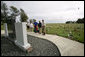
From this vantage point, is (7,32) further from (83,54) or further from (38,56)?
(83,54)

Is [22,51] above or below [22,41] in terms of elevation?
below

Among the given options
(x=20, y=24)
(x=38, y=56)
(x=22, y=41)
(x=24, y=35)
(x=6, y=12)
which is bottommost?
(x=38, y=56)

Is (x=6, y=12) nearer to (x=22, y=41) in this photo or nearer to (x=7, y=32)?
(x=7, y=32)

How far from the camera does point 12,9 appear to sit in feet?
111

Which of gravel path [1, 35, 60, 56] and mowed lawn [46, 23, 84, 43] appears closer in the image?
gravel path [1, 35, 60, 56]

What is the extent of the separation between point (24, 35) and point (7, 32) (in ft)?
11.7

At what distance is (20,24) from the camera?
3.94m

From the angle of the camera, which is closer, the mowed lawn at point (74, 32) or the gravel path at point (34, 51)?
the gravel path at point (34, 51)

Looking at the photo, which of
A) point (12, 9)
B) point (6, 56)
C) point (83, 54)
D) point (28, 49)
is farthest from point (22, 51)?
point (12, 9)

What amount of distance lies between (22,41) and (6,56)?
1098 millimetres

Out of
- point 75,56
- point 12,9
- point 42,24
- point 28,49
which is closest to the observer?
point 75,56

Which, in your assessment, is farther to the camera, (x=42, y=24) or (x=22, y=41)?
(x=42, y=24)

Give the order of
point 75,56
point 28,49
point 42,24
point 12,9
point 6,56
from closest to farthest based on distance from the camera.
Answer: point 75,56 < point 6,56 < point 28,49 < point 42,24 < point 12,9

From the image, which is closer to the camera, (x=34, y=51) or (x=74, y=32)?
(x=34, y=51)
